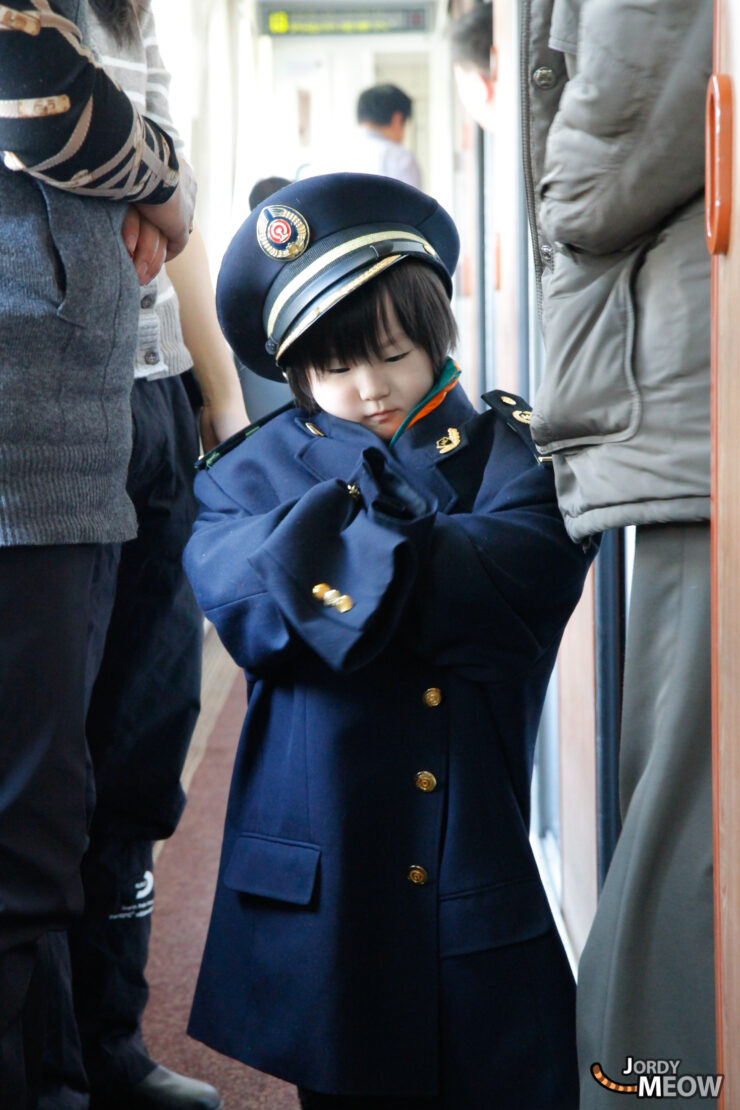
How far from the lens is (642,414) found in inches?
34.3

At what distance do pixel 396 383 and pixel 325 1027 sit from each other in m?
0.61

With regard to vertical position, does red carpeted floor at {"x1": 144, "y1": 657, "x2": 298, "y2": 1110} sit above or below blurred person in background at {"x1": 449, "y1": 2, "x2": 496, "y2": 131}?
below

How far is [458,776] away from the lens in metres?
1.06

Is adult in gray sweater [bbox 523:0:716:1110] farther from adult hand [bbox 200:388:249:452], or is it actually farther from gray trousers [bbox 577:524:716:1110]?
adult hand [bbox 200:388:249:452]

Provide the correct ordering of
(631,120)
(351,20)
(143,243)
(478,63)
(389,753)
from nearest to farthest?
(631,120) → (389,753) → (143,243) → (478,63) → (351,20)

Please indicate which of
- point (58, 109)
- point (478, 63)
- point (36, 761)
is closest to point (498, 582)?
point (36, 761)

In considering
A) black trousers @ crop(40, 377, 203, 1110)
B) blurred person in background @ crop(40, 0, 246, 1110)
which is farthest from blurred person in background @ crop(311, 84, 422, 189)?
black trousers @ crop(40, 377, 203, 1110)

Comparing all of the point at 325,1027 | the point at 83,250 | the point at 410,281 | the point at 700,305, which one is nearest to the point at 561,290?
the point at 700,305

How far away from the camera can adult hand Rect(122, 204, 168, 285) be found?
116 cm

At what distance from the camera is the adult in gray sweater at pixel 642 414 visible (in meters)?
0.83

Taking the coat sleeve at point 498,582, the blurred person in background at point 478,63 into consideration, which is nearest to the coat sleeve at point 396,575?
the coat sleeve at point 498,582

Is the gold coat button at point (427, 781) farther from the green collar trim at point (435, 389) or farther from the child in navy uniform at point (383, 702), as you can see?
the green collar trim at point (435, 389)

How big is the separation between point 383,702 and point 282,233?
1.57ft

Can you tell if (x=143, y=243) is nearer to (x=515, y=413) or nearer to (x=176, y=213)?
(x=176, y=213)
